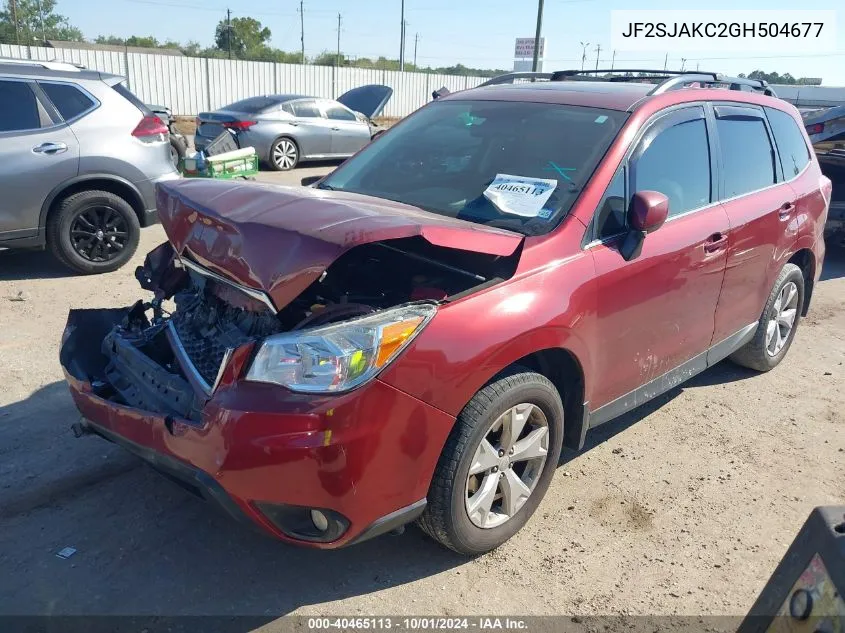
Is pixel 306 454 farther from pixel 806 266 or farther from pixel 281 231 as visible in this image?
pixel 806 266

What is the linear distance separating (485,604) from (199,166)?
6.80 metres

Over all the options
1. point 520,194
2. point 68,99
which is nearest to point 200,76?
point 68,99

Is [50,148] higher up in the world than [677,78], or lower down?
lower down

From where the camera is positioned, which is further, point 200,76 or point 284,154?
point 200,76

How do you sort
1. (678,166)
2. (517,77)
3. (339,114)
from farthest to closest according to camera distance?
(339,114) < (517,77) < (678,166)

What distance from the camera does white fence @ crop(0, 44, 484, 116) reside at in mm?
23938

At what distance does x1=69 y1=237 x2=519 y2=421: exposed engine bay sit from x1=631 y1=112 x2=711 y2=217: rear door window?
1.05 m

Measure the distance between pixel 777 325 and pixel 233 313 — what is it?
3853 mm

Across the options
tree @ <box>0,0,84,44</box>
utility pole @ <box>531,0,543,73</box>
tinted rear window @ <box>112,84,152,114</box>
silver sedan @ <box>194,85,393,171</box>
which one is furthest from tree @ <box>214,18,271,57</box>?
A: tinted rear window @ <box>112,84,152,114</box>

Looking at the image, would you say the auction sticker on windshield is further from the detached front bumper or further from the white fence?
the white fence

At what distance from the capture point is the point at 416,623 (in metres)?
2.54

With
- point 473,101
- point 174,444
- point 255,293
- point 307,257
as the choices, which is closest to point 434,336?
point 307,257

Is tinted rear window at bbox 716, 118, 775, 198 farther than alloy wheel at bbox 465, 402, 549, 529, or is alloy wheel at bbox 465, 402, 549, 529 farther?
tinted rear window at bbox 716, 118, 775, 198

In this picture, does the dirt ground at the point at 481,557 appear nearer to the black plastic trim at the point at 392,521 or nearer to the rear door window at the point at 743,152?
the black plastic trim at the point at 392,521
